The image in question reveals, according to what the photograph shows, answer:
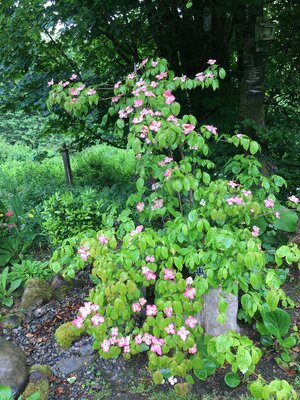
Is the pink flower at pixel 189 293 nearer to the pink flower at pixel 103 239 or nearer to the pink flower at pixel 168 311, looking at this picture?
the pink flower at pixel 168 311

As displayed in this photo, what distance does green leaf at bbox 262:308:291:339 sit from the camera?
7.81ft

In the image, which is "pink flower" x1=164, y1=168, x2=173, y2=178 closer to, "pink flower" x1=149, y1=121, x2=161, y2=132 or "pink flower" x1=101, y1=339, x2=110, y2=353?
"pink flower" x1=149, y1=121, x2=161, y2=132

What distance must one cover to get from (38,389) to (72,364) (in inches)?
11.8

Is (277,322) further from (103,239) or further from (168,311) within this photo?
(103,239)

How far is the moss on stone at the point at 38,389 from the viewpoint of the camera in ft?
7.40

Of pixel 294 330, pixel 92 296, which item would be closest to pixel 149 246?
pixel 92 296

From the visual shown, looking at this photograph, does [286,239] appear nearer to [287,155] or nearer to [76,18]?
[287,155]

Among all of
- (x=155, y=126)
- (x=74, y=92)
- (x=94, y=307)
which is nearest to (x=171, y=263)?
(x=94, y=307)

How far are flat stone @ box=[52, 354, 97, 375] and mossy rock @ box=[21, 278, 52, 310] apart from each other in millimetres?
712

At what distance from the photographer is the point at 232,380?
7.34 ft

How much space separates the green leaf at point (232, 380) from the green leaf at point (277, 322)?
37cm

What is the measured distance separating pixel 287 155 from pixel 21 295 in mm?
3112

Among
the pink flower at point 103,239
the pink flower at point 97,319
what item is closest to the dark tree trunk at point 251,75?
the pink flower at point 103,239

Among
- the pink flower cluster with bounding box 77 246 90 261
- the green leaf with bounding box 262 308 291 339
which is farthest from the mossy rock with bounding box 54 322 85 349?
the green leaf with bounding box 262 308 291 339
